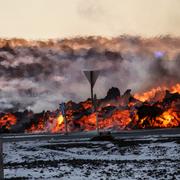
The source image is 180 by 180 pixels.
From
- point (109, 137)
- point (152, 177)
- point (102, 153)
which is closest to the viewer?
point (152, 177)

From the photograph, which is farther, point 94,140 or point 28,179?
point 94,140

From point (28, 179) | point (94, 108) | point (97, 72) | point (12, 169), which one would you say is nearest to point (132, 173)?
point (28, 179)

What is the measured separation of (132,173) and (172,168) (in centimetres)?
298

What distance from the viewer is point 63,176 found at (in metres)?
25.1

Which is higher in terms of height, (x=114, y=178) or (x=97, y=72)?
(x=97, y=72)

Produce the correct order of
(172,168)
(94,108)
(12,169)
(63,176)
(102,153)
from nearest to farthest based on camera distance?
1. (63,176)
2. (172,168)
3. (12,169)
4. (102,153)
5. (94,108)

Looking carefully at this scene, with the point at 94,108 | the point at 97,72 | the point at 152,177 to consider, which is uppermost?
the point at 97,72

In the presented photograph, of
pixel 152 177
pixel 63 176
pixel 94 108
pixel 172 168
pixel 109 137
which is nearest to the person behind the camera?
pixel 152 177

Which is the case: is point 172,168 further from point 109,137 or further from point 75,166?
point 109,137

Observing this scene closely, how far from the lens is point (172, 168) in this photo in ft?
88.6

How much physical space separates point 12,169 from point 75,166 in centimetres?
409

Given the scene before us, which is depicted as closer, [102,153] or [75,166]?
[75,166]

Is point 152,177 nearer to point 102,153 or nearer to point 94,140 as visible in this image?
point 102,153

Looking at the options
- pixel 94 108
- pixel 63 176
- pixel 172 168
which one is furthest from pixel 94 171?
pixel 94 108
